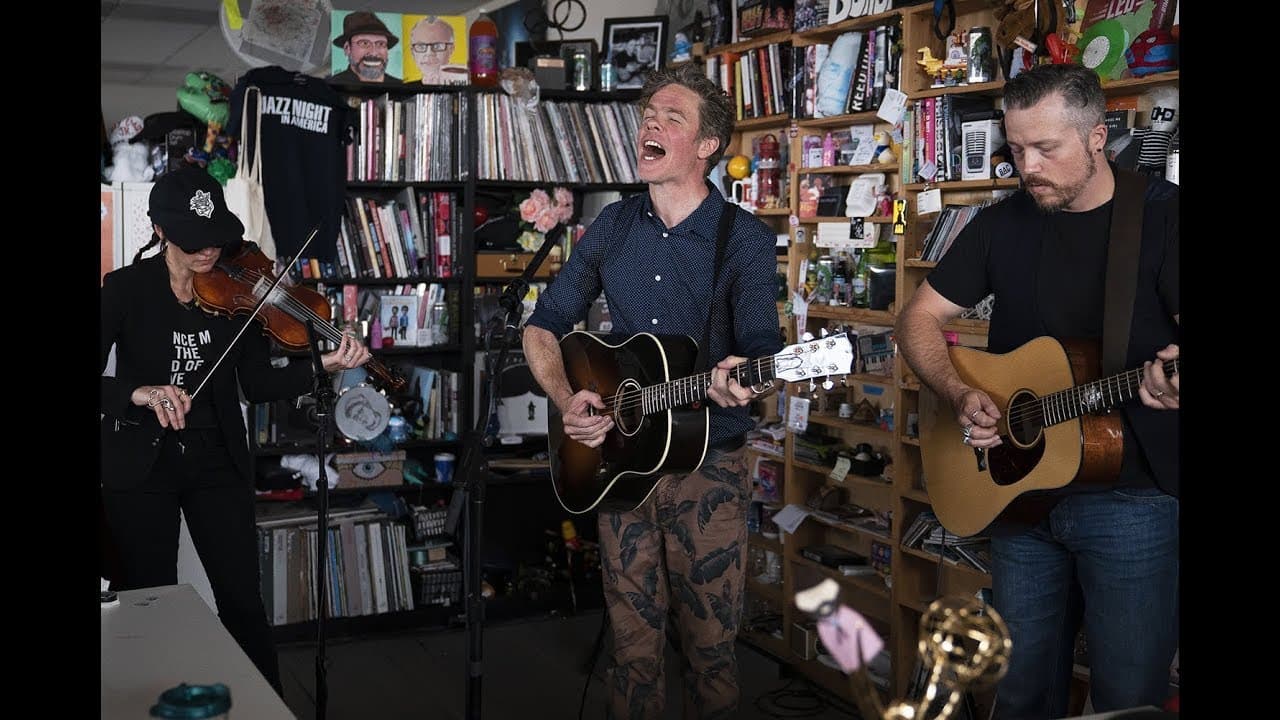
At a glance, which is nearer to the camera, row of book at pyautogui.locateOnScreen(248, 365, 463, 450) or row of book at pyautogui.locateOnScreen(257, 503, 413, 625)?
row of book at pyautogui.locateOnScreen(257, 503, 413, 625)

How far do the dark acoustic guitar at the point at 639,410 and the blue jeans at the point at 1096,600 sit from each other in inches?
23.4

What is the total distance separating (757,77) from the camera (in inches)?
170

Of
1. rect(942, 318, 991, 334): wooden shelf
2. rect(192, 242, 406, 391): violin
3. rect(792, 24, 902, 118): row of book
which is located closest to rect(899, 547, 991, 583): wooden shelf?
rect(942, 318, 991, 334): wooden shelf

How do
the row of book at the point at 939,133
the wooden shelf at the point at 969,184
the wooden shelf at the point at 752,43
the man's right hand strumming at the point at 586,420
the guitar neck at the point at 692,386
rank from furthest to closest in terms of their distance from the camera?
1. the wooden shelf at the point at 752,43
2. the row of book at the point at 939,133
3. the wooden shelf at the point at 969,184
4. the man's right hand strumming at the point at 586,420
5. the guitar neck at the point at 692,386

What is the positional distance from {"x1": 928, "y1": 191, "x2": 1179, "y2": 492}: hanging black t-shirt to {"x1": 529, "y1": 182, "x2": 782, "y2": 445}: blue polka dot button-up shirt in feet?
1.22

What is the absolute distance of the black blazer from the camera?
2.67 metres

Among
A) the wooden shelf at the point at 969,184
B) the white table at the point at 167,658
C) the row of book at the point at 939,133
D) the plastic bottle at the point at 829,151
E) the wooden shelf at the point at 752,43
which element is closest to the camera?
the white table at the point at 167,658

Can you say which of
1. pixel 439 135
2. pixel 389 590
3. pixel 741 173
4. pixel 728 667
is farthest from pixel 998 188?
pixel 389 590

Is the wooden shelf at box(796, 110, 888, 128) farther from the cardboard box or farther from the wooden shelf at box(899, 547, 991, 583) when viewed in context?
the cardboard box

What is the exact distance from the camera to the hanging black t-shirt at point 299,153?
165 inches

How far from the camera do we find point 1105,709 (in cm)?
196

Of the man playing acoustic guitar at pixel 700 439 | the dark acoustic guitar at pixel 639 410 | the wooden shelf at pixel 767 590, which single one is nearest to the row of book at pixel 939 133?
the man playing acoustic guitar at pixel 700 439

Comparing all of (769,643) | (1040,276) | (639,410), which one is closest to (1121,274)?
(1040,276)

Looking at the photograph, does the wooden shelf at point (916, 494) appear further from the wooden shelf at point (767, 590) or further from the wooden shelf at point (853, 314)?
the wooden shelf at point (767, 590)
